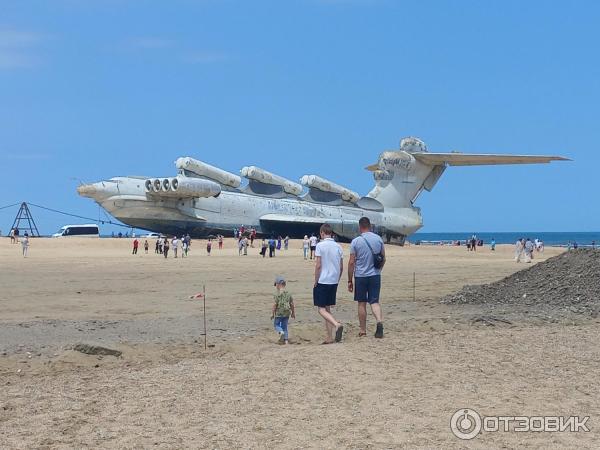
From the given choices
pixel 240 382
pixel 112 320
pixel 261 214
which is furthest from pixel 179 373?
pixel 261 214

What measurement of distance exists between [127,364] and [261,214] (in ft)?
151

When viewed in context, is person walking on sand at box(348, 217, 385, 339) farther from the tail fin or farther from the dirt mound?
the tail fin

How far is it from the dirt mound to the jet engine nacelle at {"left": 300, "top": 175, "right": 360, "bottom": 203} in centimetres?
4448

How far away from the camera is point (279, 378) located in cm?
689

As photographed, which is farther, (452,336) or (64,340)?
(64,340)

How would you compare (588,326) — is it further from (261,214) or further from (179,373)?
(261,214)

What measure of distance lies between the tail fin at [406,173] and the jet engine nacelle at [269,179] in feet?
22.3

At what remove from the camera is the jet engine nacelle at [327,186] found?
5997 centimetres

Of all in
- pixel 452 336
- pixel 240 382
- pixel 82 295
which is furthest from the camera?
pixel 82 295

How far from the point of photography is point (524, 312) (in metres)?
12.2

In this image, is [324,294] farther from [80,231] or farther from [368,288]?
[80,231]

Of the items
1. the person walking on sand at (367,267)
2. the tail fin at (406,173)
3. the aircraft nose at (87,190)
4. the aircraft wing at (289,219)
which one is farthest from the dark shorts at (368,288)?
the tail fin at (406,173)

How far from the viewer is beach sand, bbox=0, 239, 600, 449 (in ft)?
17.2

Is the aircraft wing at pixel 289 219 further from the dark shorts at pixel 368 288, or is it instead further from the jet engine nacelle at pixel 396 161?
the dark shorts at pixel 368 288
